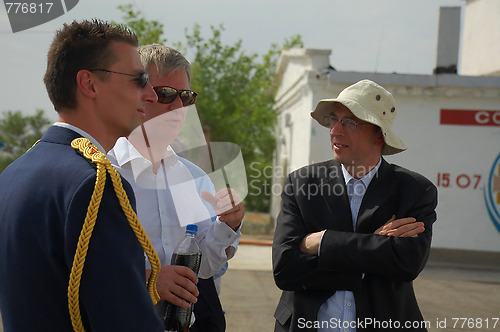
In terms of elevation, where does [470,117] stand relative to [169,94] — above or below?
below

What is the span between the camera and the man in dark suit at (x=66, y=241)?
4.13 feet

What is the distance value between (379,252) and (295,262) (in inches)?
16.9

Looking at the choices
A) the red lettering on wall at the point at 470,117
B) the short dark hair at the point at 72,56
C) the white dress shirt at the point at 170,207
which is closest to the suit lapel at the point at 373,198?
the white dress shirt at the point at 170,207

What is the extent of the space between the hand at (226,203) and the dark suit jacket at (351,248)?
0.62 meters

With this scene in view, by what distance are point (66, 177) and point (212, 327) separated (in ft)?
4.37

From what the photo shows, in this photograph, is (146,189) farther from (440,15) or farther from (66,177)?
(440,15)

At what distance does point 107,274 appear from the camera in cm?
125

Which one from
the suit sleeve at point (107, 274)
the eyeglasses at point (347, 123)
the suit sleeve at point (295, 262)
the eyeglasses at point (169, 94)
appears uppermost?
the eyeglasses at point (169, 94)

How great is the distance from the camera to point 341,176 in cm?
283

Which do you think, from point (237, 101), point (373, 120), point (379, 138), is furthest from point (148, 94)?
point (237, 101)

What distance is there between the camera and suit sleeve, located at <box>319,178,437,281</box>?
253 cm

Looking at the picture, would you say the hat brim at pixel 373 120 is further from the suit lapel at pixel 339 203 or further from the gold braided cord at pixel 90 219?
the gold braided cord at pixel 90 219

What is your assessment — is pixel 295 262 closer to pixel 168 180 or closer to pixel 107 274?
pixel 168 180

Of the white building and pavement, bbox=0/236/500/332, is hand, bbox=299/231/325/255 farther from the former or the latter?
the white building
